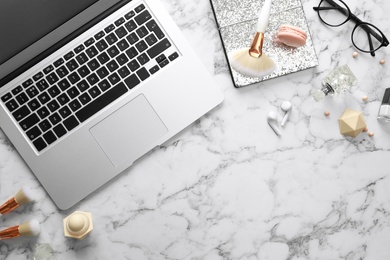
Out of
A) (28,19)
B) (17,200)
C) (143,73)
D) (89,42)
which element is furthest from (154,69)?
(17,200)

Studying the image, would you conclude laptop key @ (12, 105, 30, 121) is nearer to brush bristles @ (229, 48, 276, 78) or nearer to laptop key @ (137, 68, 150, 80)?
laptop key @ (137, 68, 150, 80)

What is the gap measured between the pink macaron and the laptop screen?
12.9 inches

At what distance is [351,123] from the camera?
101cm

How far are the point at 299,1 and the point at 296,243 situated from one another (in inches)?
17.1

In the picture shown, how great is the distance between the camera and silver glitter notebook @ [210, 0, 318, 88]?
101cm

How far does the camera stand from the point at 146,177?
1.00 m

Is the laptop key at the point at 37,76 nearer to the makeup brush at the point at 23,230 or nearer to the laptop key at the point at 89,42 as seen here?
the laptop key at the point at 89,42

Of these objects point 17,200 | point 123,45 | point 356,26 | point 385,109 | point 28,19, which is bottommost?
point 385,109

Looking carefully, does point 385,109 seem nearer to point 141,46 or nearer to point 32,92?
point 141,46

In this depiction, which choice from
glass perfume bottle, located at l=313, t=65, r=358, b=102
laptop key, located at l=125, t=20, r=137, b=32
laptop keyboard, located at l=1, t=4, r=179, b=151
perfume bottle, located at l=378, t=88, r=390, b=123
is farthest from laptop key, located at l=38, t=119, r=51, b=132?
perfume bottle, located at l=378, t=88, r=390, b=123

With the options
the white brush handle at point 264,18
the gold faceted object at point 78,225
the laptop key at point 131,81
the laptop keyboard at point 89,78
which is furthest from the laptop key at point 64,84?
the white brush handle at point 264,18

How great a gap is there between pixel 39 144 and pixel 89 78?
0.14m

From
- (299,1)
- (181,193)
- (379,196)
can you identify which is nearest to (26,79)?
(181,193)

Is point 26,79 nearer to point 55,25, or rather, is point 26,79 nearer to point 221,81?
point 55,25
